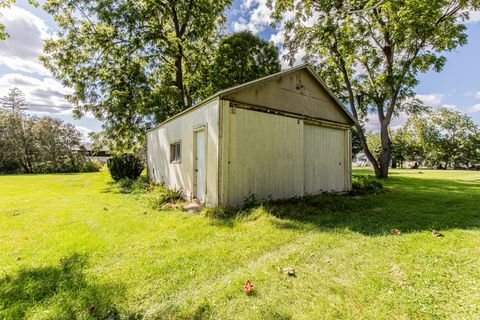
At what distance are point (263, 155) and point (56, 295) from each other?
512cm

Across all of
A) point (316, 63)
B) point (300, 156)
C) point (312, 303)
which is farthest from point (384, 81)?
point (312, 303)

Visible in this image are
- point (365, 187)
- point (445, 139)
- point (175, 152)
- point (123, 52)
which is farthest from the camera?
point (445, 139)

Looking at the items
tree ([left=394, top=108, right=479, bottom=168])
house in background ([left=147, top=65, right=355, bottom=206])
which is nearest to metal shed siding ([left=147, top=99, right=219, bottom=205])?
house in background ([left=147, top=65, right=355, bottom=206])

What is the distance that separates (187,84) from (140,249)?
53.1 feet

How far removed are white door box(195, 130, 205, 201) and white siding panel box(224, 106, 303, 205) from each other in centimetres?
121

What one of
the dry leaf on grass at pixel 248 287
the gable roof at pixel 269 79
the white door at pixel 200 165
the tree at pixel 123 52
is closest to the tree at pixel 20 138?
the tree at pixel 123 52

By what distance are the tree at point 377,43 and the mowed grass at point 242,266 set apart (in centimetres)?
800

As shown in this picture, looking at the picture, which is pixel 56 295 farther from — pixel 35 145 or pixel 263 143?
pixel 35 145

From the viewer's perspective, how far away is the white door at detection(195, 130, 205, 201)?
6613 mm

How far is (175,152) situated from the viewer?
892cm

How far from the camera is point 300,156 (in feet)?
24.0

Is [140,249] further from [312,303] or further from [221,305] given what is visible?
[312,303]

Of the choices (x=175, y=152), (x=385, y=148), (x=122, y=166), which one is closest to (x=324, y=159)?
(x=175, y=152)

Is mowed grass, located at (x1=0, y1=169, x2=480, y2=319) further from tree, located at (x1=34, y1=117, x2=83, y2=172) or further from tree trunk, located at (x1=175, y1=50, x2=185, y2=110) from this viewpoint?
tree, located at (x1=34, y1=117, x2=83, y2=172)
